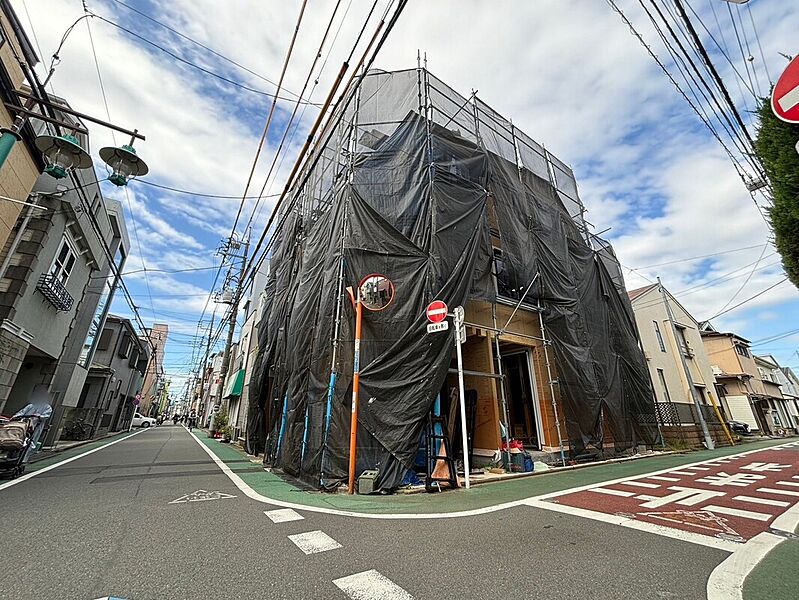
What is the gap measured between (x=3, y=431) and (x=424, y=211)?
777cm

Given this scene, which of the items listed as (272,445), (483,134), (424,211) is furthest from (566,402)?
(483,134)

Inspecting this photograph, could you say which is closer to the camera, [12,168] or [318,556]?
[318,556]

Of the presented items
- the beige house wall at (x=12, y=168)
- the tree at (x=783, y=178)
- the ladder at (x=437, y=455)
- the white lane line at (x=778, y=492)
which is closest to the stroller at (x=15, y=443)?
the beige house wall at (x=12, y=168)

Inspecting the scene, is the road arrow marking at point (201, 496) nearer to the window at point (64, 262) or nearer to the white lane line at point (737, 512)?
the white lane line at point (737, 512)

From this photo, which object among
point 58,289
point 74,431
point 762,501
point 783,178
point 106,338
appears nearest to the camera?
point 783,178

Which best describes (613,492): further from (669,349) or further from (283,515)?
(669,349)

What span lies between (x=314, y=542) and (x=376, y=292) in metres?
3.83

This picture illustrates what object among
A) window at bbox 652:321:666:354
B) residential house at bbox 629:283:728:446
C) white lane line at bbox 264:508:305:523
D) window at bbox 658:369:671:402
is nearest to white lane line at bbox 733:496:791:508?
white lane line at bbox 264:508:305:523

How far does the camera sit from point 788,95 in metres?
1.88

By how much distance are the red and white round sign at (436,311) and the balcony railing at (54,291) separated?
9.47 m

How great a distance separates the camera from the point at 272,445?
7.40 m

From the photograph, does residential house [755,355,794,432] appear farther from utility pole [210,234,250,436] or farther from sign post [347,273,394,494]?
utility pole [210,234,250,436]

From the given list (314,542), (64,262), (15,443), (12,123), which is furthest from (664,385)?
(64,262)

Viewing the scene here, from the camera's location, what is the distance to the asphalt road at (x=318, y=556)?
192 centimetres
